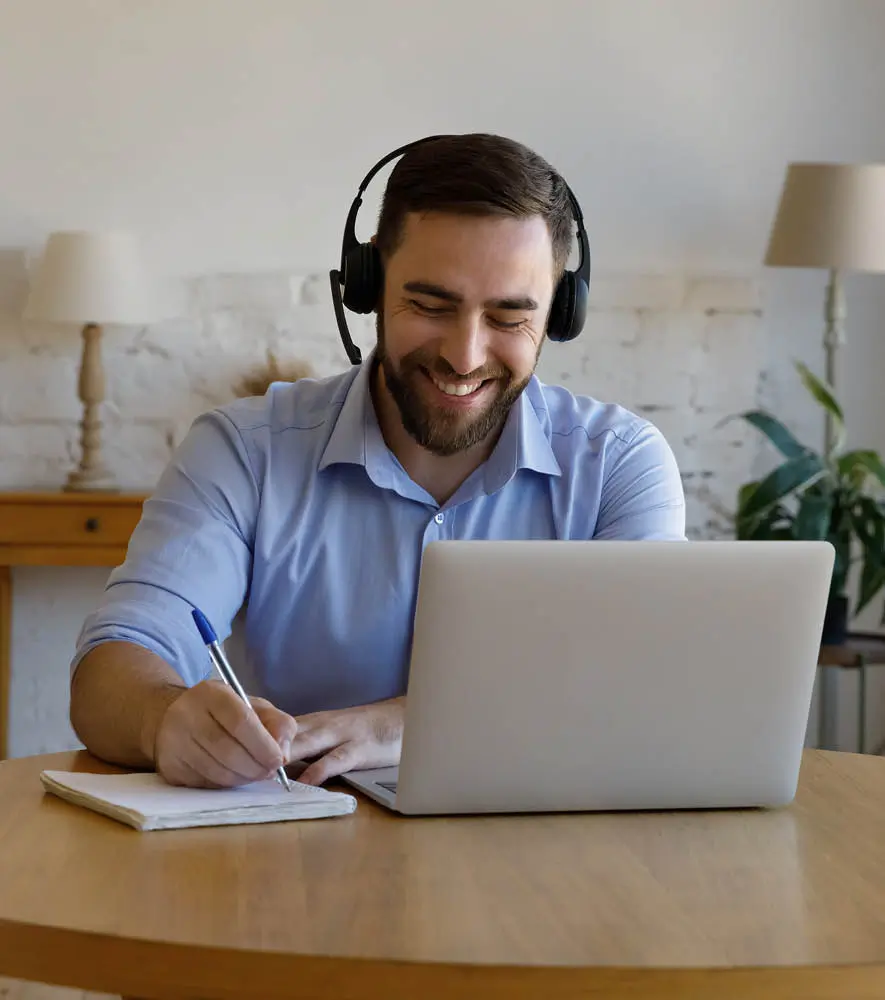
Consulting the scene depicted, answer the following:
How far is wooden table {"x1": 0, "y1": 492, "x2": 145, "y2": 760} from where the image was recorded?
3229 millimetres

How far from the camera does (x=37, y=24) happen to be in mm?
3492

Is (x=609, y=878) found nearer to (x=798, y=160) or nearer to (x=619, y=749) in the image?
(x=619, y=749)

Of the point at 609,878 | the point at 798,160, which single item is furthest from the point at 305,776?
the point at 798,160

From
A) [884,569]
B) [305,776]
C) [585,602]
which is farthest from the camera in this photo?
[884,569]

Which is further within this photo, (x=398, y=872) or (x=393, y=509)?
(x=393, y=509)

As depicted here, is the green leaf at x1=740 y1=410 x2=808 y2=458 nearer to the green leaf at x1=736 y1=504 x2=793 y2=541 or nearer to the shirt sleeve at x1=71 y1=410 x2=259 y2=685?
the green leaf at x1=736 y1=504 x2=793 y2=541

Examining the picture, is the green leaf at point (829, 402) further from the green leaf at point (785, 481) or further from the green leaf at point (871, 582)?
the green leaf at point (871, 582)

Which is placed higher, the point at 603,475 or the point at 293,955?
the point at 603,475

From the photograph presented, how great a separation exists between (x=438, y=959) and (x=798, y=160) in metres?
3.24

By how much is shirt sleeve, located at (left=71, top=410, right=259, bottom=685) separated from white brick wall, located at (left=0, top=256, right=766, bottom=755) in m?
1.83

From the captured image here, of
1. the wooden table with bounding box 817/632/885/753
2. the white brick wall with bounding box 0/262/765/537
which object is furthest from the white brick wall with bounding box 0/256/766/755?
the wooden table with bounding box 817/632/885/753

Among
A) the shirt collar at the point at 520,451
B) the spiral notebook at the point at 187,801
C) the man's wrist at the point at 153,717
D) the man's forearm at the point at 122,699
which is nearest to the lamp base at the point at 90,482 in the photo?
the shirt collar at the point at 520,451

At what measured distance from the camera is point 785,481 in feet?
11.0

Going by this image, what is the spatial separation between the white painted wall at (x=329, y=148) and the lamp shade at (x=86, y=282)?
0.70ft
